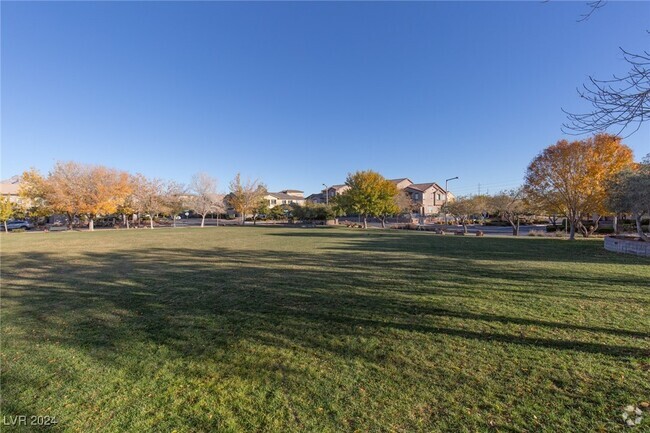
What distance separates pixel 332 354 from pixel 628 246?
15625 mm

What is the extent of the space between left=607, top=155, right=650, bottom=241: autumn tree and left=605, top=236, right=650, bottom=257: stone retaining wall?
1283 mm

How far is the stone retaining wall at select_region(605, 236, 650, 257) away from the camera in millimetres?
11930

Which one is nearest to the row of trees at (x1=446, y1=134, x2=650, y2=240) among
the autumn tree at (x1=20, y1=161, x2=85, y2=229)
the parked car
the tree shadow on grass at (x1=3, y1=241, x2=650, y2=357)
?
the tree shadow on grass at (x1=3, y1=241, x2=650, y2=357)

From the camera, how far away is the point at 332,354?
153 inches

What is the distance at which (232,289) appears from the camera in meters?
7.50

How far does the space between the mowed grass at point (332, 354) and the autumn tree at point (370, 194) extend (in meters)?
29.8

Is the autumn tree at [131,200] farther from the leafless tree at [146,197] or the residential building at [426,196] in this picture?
the residential building at [426,196]

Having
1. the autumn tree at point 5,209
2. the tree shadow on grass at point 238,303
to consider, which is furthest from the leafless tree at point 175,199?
the tree shadow on grass at point 238,303

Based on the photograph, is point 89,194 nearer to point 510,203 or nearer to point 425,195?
point 510,203

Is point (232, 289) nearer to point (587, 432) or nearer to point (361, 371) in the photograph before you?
point (361, 371)

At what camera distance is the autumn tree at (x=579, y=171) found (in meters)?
18.8

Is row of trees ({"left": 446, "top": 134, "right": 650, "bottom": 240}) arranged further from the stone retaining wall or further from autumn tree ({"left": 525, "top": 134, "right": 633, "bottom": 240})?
the stone retaining wall

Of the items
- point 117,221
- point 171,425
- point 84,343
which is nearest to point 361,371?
point 171,425

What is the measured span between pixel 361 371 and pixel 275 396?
1014mm
